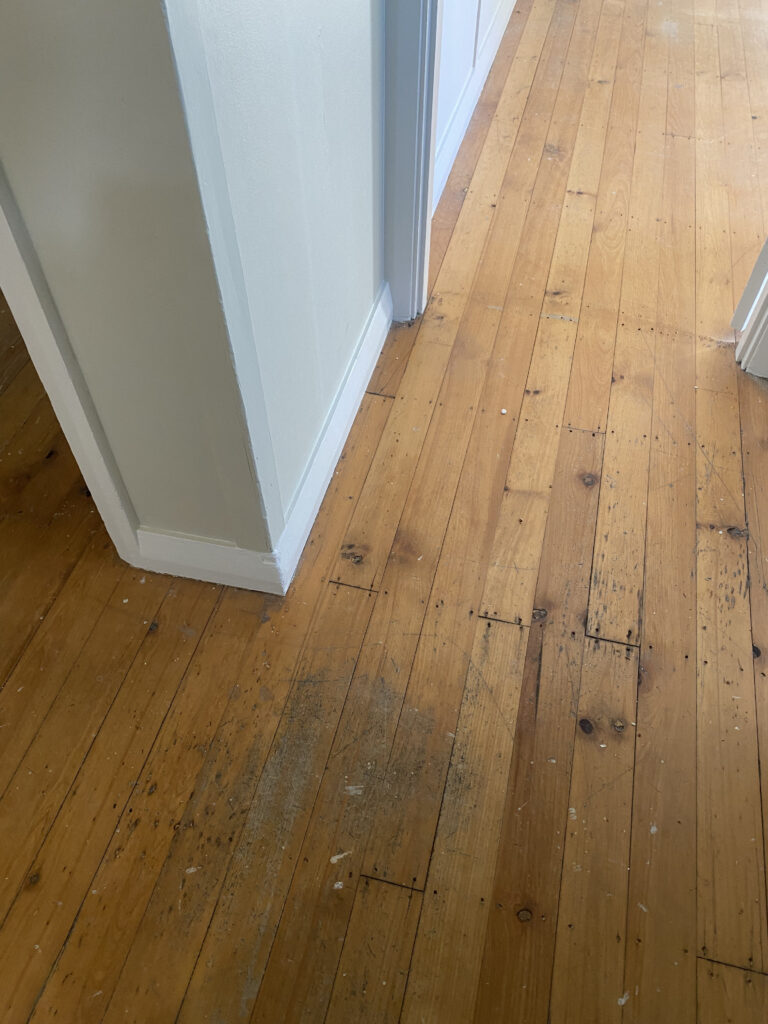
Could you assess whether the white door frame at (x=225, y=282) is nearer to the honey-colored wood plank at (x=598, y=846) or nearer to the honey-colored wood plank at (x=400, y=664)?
the honey-colored wood plank at (x=400, y=664)

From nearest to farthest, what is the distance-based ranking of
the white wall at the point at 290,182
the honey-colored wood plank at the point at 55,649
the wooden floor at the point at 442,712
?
the white wall at the point at 290,182, the wooden floor at the point at 442,712, the honey-colored wood plank at the point at 55,649

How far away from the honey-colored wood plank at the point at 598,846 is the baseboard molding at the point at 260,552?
23.4 inches

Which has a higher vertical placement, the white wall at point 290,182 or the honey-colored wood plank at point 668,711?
the white wall at point 290,182

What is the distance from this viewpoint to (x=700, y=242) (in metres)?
2.23

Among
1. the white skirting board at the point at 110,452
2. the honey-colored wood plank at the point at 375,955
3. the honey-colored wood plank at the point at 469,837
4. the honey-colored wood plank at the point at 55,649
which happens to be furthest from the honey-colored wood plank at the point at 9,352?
the honey-colored wood plank at the point at 375,955

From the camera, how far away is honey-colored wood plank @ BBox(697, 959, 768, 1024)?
107cm

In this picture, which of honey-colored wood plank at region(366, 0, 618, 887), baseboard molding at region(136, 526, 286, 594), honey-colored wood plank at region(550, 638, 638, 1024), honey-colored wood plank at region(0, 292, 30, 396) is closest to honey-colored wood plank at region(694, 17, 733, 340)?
honey-colored wood plank at region(366, 0, 618, 887)

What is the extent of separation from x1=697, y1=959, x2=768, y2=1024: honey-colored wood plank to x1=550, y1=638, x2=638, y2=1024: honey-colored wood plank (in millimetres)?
112

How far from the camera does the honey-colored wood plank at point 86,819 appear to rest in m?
1.10

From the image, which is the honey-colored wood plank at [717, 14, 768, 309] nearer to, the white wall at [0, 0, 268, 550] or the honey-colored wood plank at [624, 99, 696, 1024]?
the honey-colored wood plank at [624, 99, 696, 1024]

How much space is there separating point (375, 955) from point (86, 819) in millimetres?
500

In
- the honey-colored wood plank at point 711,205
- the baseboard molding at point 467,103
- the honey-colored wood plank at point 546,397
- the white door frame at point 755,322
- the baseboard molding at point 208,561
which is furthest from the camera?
the baseboard molding at point 467,103

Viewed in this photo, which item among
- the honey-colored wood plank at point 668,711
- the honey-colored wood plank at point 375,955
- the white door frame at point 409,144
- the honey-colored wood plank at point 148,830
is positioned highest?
the white door frame at point 409,144

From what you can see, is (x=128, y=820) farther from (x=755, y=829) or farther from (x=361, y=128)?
(x=361, y=128)
